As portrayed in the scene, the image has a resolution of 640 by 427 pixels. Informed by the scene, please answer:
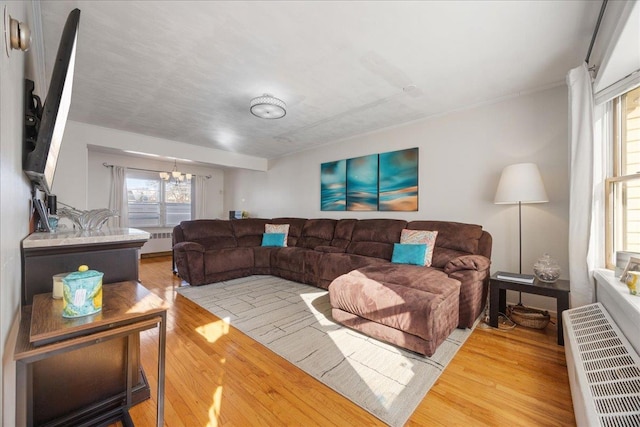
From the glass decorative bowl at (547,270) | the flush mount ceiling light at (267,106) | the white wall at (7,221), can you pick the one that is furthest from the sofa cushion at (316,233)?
the white wall at (7,221)

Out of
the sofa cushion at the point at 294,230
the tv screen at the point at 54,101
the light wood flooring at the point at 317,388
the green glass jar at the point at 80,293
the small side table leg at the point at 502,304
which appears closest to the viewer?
the green glass jar at the point at 80,293

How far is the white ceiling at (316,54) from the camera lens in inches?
68.1

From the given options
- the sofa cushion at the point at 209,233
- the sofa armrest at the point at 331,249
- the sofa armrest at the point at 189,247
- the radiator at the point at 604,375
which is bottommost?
the radiator at the point at 604,375

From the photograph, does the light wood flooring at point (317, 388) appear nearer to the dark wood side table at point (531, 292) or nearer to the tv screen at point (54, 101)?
the dark wood side table at point (531, 292)

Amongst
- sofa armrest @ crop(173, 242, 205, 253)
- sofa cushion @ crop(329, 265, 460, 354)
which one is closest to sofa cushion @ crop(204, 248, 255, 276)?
sofa armrest @ crop(173, 242, 205, 253)

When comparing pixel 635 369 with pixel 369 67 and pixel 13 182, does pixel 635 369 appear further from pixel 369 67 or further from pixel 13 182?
pixel 13 182

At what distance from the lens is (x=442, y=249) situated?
3049 millimetres

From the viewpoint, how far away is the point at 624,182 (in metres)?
1.88

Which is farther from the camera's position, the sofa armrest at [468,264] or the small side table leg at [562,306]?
the sofa armrest at [468,264]

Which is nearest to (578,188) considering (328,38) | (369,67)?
(369,67)

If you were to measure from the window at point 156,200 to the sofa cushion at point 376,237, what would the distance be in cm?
525

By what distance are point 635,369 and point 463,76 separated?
98.3 inches

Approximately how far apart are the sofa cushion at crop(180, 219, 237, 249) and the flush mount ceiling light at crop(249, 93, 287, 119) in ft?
7.95

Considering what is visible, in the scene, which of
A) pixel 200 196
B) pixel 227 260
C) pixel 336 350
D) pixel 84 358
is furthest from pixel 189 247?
pixel 200 196
